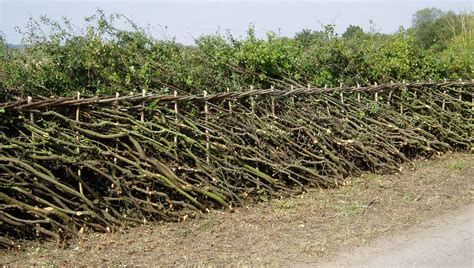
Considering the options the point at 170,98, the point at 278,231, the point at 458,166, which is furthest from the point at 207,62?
the point at 458,166

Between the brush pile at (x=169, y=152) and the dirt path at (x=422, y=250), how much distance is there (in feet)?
5.57

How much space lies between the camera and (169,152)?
5355 mm

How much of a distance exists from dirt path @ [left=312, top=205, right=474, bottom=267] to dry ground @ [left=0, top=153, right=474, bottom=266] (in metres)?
0.15

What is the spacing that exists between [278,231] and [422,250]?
4.52 ft

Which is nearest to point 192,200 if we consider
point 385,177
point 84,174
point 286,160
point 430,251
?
point 84,174

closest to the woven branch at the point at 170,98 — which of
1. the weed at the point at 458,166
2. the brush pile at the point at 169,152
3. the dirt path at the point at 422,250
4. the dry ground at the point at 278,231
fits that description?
the brush pile at the point at 169,152

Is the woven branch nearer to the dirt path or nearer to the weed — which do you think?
the weed

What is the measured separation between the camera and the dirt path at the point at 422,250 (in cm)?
430

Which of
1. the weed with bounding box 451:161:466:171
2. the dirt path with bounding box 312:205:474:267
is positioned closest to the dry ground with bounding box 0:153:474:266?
the dirt path with bounding box 312:205:474:267

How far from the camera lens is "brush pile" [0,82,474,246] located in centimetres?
466

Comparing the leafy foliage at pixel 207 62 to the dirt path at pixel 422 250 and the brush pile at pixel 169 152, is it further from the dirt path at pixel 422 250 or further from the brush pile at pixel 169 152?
the dirt path at pixel 422 250

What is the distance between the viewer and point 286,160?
6.43m

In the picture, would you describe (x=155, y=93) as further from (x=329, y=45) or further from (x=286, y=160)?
(x=329, y=45)

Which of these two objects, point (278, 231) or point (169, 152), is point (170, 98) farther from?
point (278, 231)
